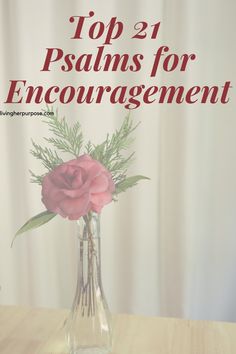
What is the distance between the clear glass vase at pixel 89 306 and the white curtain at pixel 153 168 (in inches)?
38.5

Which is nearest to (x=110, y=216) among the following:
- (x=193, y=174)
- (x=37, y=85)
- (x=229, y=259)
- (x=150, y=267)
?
(x=150, y=267)

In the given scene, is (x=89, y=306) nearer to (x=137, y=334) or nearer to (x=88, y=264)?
(x=88, y=264)

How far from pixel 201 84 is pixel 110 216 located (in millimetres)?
663

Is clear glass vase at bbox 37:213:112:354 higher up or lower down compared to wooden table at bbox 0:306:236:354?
higher up

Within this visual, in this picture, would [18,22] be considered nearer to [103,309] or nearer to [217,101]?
[217,101]

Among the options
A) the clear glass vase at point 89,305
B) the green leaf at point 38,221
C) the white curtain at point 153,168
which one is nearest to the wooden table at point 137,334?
the clear glass vase at point 89,305

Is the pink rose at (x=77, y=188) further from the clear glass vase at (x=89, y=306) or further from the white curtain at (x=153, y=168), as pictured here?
the white curtain at (x=153, y=168)

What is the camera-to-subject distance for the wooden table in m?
0.88

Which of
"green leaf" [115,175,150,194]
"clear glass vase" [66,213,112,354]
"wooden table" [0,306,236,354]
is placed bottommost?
"wooden table" [0,306,236,354]

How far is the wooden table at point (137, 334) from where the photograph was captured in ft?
2.89

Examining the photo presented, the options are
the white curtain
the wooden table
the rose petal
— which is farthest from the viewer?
the white curtain

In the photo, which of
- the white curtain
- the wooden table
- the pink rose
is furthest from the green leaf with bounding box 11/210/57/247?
the white curtain

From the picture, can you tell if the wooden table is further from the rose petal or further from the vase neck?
the rose petal

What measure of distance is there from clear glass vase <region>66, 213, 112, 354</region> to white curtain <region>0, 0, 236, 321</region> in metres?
0.98
